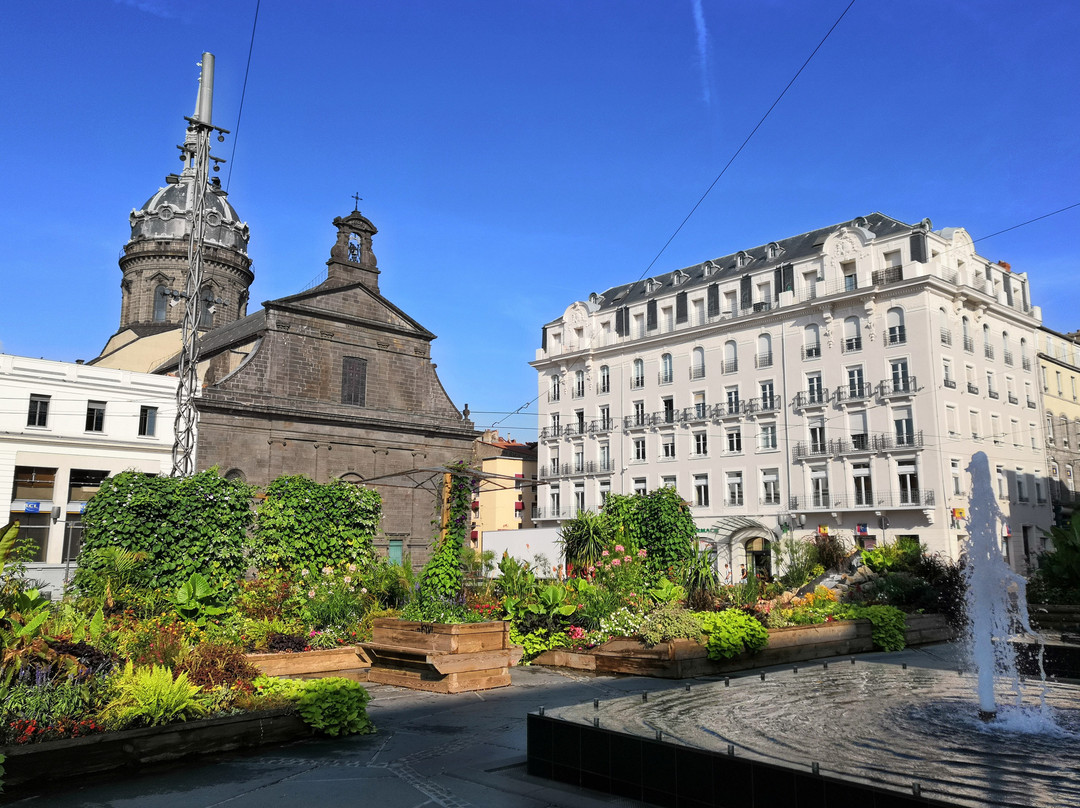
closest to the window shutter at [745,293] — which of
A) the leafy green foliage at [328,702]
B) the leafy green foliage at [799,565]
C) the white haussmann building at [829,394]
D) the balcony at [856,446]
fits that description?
the white haussmann building at [829,394]

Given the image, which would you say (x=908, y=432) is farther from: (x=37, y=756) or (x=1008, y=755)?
(x=37, y=756)

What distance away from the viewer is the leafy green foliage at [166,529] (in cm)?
1638

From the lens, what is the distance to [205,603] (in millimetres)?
14023

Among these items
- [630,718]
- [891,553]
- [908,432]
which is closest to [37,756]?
[630,718]

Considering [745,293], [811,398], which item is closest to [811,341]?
[811,398]

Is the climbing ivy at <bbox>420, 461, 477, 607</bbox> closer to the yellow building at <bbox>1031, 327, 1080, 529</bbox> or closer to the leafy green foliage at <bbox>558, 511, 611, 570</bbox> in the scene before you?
the leafy green foliage at <bbox>558, 511, 611, 570</bbox>

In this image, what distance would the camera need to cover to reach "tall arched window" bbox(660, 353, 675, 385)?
166ft

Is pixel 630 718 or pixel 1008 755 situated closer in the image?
pixel 1008 755

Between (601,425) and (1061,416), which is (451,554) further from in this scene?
(1061,416)

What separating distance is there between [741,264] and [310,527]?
125ft

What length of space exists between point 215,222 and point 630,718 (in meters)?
64.8

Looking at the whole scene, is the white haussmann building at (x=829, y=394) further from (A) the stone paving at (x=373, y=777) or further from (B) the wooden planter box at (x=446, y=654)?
(A) the stone paving at (x=373, y=777)

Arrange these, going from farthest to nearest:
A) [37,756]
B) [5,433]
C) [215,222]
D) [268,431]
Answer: [215,222] → [268,431] → [5,433] → [37,756]

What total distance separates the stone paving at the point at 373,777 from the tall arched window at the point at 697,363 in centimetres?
4073
